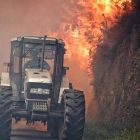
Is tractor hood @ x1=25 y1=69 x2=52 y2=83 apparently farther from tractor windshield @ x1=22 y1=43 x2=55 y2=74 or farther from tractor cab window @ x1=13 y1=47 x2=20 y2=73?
tractor cab window @ x1=13 y1=47 x2=20 y2=73

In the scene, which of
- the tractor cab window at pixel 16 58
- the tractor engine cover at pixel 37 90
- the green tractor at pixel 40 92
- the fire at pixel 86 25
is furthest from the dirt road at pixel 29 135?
the fire at pixel 86 25

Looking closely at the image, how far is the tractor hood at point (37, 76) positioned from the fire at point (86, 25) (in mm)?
8240

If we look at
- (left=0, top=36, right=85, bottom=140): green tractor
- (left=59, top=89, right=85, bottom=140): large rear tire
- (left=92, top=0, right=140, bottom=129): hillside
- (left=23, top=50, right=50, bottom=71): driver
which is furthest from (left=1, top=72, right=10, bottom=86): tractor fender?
(left=92, top=0, right=140, bottom=129): hillside

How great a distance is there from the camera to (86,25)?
3047 cm

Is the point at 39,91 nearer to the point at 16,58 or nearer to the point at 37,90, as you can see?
the point at 37,90

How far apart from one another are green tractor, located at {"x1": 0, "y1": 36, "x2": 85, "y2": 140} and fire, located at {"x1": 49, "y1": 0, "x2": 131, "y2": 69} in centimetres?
766

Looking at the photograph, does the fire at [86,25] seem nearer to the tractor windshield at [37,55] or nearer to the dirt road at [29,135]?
the tractor windshield at [37,55]

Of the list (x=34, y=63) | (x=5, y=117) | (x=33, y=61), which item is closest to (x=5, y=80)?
(x=34, y=63)

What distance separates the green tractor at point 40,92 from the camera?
1647 cm

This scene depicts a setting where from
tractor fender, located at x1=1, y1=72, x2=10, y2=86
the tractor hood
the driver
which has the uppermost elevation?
the driver

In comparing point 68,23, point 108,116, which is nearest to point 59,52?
point 108,116

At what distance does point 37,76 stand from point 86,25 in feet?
44.4

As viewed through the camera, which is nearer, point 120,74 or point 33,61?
point 33,61

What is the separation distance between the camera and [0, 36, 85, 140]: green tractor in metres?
16.5
